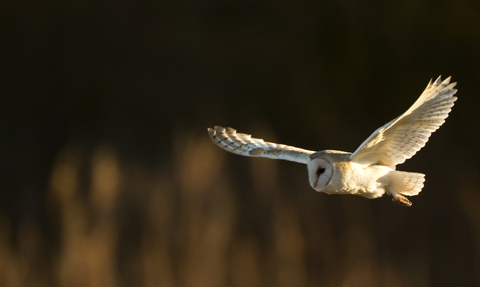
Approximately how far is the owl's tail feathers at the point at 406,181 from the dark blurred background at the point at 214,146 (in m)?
1.34

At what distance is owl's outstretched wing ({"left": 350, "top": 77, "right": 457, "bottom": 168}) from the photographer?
1141 millimetres

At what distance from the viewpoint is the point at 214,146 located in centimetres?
263

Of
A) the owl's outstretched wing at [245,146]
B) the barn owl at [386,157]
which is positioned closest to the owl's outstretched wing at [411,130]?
the barn owl at [386,157]

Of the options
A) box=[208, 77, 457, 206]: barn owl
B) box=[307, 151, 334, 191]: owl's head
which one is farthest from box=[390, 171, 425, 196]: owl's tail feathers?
box=[307, 151, 334, 191]: owl's head

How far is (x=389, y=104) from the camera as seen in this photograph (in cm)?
265

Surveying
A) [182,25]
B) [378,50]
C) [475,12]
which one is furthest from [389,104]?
[182,25]

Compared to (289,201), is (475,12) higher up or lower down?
higher up

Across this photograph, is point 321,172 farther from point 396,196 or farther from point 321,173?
point 396,196

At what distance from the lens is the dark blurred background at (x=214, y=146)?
8.48ft

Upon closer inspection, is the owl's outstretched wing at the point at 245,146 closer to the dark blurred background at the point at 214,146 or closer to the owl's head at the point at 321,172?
the owl's head at the point at 321,172

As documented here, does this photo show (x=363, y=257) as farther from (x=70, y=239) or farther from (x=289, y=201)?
(x=70, y=239)

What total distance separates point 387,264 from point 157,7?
2060mm

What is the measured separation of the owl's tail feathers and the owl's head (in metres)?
0.24

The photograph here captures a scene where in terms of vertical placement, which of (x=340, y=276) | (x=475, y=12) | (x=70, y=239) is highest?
(x=475, y=12)
